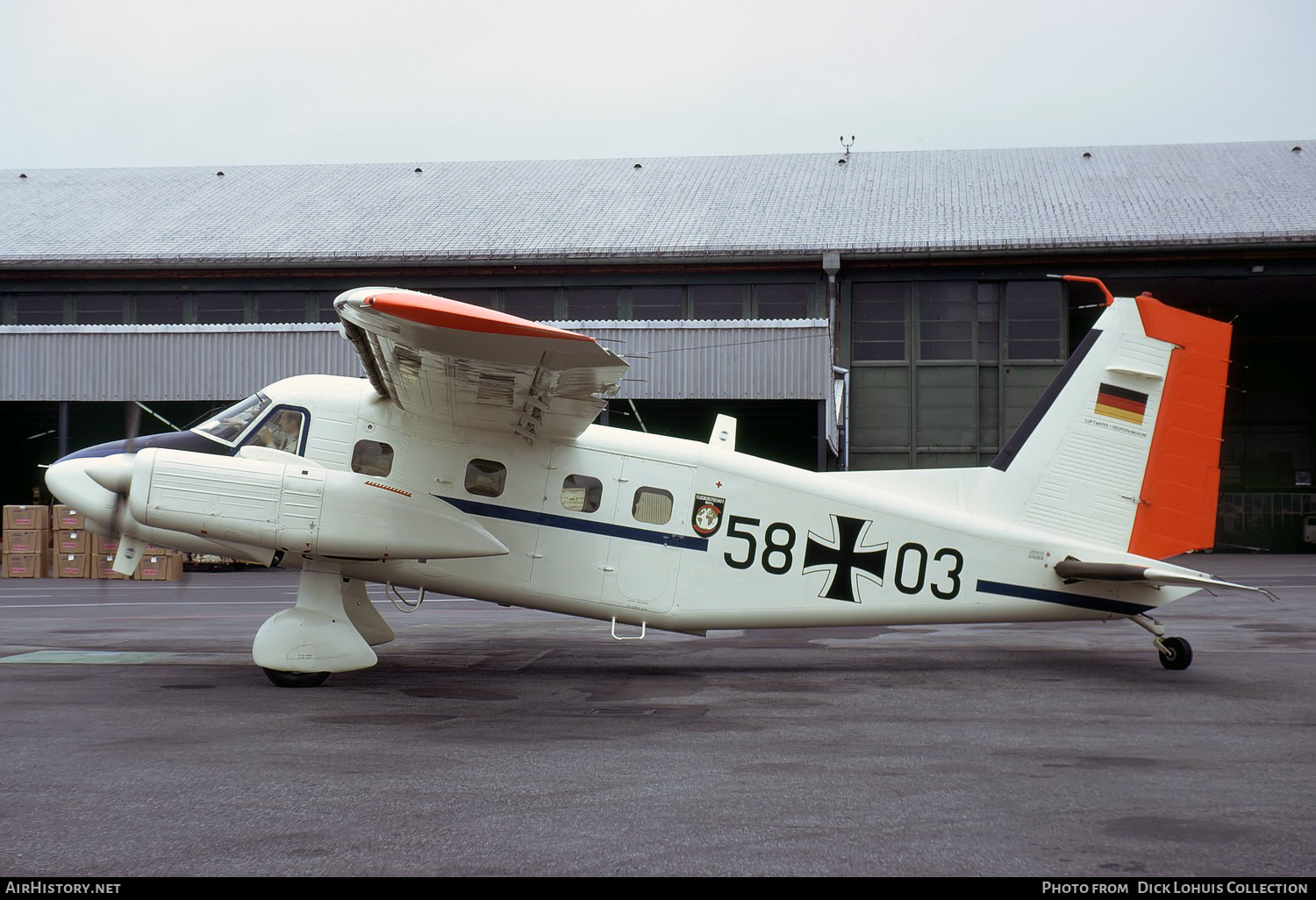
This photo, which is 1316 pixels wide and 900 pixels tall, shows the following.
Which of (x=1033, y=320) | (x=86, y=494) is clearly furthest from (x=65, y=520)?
(x=1033, y=320)

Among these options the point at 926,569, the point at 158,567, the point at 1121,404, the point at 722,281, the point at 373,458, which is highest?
the point at 722,281

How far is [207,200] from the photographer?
36062mm

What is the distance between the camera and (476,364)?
27.5ft

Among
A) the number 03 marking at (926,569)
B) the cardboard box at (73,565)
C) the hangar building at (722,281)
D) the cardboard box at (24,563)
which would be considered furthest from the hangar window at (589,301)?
the number 03 marking at (926,569)

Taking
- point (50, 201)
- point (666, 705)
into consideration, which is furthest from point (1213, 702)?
point (50, 201)

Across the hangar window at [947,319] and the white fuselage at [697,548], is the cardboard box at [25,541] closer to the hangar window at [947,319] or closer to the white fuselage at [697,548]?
the white fuselage at [697,548]

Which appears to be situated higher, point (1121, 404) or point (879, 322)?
point (879, 322)

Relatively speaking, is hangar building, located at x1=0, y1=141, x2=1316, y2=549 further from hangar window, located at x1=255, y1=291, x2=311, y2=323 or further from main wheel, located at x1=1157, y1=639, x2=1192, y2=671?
main wheel, located at x1=1157, y1=639, x2=1192, y2=671

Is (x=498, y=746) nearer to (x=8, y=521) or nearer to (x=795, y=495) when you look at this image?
(x=795, y=495)

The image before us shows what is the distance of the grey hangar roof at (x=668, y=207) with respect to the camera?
3083 cm

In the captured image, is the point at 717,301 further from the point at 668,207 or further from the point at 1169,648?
the point at 1169,648

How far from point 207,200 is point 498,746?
34.1m

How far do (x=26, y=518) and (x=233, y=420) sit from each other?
18.1 m

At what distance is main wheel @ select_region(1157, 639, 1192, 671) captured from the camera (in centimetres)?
1027
